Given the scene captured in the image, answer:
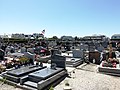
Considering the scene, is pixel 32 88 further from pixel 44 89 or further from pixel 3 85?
pixel 3 85

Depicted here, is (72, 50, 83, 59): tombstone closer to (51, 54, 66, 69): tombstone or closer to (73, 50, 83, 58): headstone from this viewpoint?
(73, 50, 83, 58): headstone

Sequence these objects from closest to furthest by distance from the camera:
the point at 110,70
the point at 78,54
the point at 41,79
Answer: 1. the point at 41,79
2. the point at 110,70
3. the point at 78,54

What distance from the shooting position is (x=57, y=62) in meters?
9.92

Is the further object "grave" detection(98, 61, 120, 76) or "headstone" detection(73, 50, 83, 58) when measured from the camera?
"headstone" detection(73, 50, 83, 58)

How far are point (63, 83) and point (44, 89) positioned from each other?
4.43 feet

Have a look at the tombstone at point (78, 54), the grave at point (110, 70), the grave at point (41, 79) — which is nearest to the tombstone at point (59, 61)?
the grave at point (41, 79)

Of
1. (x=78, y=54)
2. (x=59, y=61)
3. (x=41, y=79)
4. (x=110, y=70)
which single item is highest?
(x=59, y=61)

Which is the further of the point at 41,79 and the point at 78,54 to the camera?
the point at 78,54

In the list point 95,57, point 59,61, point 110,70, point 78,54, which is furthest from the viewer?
point 78,54

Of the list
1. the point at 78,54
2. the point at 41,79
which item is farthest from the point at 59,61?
the point at 78,54

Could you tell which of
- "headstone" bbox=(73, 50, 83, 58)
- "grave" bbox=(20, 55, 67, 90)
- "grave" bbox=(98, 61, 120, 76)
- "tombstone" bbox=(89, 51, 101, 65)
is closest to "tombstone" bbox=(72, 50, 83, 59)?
"headstone" bbox=(73, 50, 83, 58)

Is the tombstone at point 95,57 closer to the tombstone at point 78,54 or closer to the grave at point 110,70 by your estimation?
the tombstone at point 78,54

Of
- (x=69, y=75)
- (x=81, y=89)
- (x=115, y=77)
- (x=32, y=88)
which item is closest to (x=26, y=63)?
(x=69, y=75)

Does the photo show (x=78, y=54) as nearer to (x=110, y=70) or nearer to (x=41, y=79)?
(x=110, y=70)
